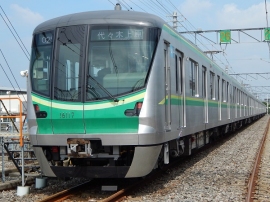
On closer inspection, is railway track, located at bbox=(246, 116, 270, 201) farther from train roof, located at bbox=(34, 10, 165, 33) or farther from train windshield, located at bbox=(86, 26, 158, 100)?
train roof, located at bbox=(34, 10, 165, 33)

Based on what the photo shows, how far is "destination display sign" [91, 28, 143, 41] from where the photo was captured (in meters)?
7.36

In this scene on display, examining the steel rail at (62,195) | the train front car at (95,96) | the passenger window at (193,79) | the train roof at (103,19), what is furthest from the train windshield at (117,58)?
the passenger window at (193,79)

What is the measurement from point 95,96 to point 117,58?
72cm

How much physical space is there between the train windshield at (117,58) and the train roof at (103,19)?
4.3 inches

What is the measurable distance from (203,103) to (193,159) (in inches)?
62.7

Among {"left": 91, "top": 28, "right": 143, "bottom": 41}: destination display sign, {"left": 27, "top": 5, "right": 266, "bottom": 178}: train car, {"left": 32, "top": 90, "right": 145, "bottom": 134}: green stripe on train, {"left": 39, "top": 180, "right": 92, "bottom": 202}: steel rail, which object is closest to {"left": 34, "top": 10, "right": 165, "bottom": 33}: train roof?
{"left": 27, "top": 5, "right": 266, "bottom": 178}: train car

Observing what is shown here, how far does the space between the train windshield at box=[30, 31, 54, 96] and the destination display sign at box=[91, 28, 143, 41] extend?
0.80 metres

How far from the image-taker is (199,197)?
7336 mm

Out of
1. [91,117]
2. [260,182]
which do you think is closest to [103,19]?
[91,117]

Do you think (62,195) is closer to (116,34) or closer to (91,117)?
(91,117)

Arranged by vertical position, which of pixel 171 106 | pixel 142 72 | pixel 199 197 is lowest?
pixel 199 197

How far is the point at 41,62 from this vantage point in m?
7.72

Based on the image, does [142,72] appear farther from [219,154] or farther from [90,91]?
[219,154]

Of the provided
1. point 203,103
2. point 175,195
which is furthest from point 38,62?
point 203,103
